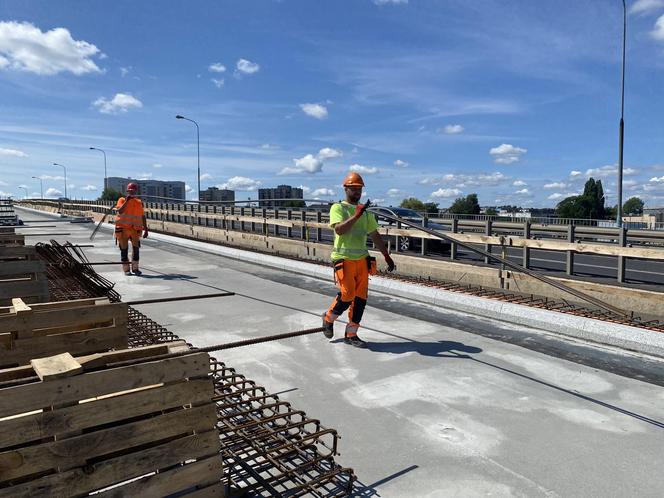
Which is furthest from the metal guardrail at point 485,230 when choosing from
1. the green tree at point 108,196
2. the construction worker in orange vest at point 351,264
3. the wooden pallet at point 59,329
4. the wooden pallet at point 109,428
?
the green tree at point 108,196

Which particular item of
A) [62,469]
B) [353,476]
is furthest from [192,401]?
[353,476]

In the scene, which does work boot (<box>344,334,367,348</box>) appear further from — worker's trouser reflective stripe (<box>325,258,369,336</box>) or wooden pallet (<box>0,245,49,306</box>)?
wooden pallet (<box>0,245,49,306</box>)

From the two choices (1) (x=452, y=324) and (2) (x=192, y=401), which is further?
(1) (x=452, y=324)

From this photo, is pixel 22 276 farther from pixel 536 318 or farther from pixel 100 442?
pixel 536 318

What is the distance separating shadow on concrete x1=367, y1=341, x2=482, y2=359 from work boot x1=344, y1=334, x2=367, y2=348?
8cm

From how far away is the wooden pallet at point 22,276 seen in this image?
5.58 meters

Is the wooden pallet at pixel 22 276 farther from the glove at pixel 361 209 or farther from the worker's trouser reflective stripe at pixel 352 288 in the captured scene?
the glove at pixel 361 209

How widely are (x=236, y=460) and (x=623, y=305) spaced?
6156mm

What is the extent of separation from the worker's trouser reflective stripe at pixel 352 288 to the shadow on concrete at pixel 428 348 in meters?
0.37

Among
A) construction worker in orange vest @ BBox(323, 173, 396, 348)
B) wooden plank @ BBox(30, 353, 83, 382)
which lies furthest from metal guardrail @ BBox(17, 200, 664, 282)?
wooden plank @ BBox(30, 353, 83, 382)

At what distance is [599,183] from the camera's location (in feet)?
293

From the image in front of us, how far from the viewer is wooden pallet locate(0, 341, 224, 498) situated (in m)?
2.24

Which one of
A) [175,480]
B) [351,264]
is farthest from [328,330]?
[175,480]

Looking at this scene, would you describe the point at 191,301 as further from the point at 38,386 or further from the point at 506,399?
the point at 38,386
